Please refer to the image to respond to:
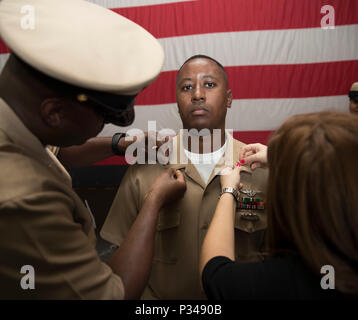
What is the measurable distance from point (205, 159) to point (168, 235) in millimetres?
335

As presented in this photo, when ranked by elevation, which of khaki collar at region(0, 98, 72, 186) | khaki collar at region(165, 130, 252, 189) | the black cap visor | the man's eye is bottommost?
khaki collar at region(0, 98, 72, 186)

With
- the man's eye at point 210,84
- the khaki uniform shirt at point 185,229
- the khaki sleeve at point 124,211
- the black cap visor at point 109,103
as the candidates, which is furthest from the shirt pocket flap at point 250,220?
the black cap visor at point 109,103

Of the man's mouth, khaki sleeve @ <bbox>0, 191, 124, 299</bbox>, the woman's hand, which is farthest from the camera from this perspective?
the man's mouth

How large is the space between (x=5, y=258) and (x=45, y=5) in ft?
1.66

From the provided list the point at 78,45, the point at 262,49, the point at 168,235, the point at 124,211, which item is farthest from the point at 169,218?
the point at 262,49

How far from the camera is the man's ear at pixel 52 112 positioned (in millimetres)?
530

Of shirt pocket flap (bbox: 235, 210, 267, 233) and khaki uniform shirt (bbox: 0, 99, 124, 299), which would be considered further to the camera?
shirt pocket flap (bbox: 235, 210, 267, 233)

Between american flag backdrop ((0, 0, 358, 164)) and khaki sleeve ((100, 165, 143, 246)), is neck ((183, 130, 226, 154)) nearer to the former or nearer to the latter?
khaki sleeve ((100, 165, 143, 246))

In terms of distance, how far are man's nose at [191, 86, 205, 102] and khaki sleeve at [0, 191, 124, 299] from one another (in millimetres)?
621

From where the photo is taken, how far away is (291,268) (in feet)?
1.85

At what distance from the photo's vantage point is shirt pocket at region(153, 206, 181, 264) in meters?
0.99

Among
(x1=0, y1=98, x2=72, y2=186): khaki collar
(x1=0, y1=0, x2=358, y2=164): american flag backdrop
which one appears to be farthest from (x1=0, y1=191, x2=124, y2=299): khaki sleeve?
(x1=0, y1=0, x2=358, y2=164): american flag backdrop

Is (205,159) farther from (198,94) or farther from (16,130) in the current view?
(16,130)

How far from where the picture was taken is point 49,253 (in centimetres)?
50
